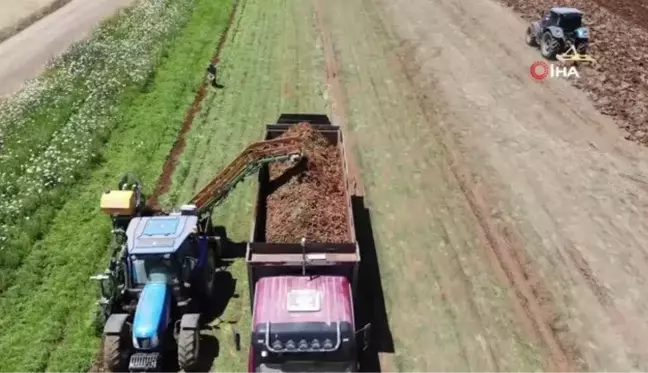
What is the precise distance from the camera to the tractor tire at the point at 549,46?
97.3 feet

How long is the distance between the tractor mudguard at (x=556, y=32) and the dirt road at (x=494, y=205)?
5.54 ft

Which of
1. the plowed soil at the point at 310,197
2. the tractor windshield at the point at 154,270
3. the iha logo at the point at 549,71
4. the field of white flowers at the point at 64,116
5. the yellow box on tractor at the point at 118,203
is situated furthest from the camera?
the iha logo at the point at 549,71

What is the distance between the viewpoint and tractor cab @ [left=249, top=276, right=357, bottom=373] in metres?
11.6

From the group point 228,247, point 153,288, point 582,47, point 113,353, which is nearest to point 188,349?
point 113,353

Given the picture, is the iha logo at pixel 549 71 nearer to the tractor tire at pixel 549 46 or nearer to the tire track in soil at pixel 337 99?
the tractor tire at pixel 549 46

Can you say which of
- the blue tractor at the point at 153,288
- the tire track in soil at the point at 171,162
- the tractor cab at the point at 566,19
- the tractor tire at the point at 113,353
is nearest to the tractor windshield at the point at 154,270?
the blue tractor at the point at 153,288

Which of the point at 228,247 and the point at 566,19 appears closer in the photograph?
the point at 228,247

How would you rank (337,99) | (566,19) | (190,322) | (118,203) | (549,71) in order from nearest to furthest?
(190,322) → (118,203) → (337,99) → (549,71) → (566,19)

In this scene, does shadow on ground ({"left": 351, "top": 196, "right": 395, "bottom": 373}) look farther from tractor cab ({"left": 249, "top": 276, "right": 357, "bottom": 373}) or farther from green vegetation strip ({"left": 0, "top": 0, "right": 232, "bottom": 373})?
green vegetation strip ({"left": 0, "top": 0, "right": 232, "bottom": 373})

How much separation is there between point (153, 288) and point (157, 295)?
241 mm

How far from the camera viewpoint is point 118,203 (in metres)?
15.4

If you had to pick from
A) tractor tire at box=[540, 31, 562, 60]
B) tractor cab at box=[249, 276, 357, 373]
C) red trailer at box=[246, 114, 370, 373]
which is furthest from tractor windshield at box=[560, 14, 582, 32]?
tractor cab at box=[249, 276, 357, 373]

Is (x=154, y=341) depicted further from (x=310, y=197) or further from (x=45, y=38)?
(x=45, y=38)

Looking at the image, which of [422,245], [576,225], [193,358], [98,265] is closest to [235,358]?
[193,358]
